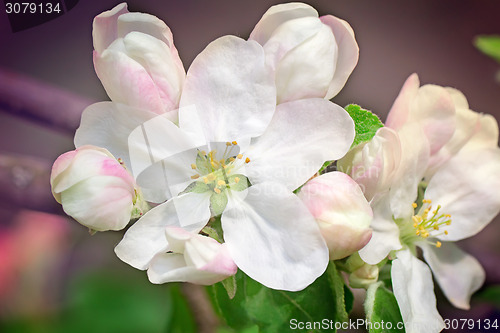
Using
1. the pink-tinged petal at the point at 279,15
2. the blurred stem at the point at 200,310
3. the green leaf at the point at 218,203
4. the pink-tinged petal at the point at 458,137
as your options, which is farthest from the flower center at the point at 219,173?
the blurred stem at the point at 200,310

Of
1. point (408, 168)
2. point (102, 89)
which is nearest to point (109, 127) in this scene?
point (408, 168)

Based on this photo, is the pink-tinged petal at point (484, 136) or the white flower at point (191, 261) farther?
the pink-tinged petal at point (484, 136)

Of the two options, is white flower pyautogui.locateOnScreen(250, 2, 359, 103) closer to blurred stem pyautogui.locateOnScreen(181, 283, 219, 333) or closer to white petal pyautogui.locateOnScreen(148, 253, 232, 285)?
white petal pyautogui.locateOnScreen(148, 253, 232, 285)

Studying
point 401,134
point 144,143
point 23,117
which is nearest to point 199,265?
point 144,143

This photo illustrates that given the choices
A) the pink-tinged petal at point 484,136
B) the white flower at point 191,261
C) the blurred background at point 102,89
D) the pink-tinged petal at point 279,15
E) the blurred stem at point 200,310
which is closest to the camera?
the white flower at point 191,261

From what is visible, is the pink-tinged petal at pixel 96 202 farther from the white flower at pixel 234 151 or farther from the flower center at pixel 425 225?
the flower center at pixel 425 225

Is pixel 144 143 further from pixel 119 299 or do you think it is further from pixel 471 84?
pixel 471 84
